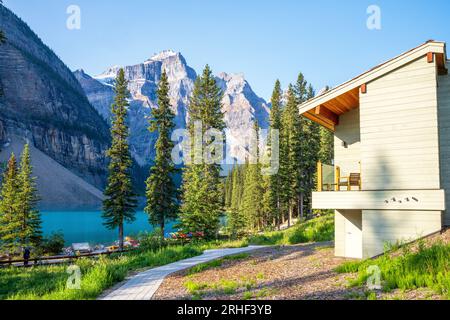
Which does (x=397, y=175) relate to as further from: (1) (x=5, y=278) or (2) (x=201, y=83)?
(2) (x=201, y=83)

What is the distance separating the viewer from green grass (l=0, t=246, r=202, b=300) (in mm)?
9031

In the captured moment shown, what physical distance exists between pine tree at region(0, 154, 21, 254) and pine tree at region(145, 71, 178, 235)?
11.5 m

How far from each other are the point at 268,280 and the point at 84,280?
18.6ft

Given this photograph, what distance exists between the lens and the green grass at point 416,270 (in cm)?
671

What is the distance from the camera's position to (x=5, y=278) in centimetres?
1605

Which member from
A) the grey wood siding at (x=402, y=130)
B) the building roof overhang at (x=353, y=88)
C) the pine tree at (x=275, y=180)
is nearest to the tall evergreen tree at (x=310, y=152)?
the pine tree at (x=275, y=180)

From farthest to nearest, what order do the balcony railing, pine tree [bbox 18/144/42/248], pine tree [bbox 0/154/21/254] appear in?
pine tree [bbox 18/144/42/248] → pine tree [bbox 0/154/21/254] → the balcony railing

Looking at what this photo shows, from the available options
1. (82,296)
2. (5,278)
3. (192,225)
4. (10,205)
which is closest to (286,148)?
(192,225)

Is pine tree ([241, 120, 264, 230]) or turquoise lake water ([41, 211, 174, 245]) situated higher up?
pine tree ([241, 120, 264, 230])

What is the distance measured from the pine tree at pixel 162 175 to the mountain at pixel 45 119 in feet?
304

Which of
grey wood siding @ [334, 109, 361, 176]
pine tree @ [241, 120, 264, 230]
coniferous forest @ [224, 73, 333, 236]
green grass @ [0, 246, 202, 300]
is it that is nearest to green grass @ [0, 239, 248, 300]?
green grass @ [0, 246, 202, 300]

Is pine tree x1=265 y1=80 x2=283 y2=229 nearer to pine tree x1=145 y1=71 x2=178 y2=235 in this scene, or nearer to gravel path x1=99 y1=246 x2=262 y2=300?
pine tree x1=145 y1=71 x2=178 y2=235
